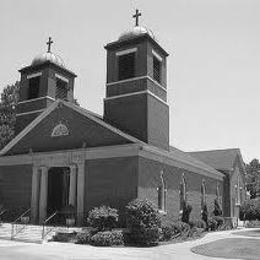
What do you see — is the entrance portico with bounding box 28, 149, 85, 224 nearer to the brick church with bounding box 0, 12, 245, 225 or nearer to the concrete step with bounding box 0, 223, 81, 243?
the brick church with bounding box 0, 12, 245, 225

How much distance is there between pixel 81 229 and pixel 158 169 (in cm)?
720

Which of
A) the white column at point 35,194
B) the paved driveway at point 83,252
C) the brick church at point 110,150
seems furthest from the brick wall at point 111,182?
the white column at point 35,194

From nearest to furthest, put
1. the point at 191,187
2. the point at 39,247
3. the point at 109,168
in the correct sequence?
the point at 39,247
the point at 109,168
the point at 191,187

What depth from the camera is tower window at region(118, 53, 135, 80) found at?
3297 centimetres

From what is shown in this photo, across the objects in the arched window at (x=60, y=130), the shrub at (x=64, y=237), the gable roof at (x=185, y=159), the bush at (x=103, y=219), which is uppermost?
the arched window at (x=60, y=130)

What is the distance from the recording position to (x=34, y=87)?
1548 inches

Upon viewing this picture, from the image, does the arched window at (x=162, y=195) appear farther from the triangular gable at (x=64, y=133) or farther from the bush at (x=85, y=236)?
the bush at (x=85, y=236)

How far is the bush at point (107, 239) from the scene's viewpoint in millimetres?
23938

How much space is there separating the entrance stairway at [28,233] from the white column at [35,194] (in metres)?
2.19

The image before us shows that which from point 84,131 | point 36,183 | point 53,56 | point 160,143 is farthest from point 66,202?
point 53,56

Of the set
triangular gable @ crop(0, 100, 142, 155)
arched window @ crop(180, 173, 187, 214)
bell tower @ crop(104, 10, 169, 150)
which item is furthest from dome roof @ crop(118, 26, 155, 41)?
arched window @ crop(180, 173, 187, 214)

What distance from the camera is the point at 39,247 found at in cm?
2284

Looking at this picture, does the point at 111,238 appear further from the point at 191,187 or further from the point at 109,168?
the point at 191,187

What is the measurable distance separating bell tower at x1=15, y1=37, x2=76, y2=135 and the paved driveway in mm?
15599
